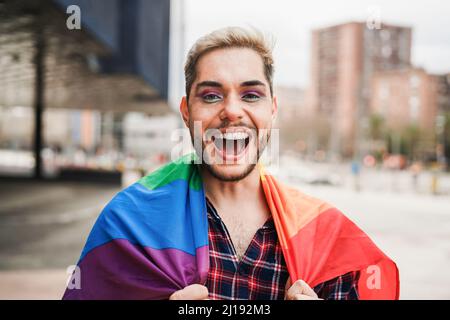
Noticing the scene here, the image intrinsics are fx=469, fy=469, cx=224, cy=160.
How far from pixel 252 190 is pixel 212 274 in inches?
16.7

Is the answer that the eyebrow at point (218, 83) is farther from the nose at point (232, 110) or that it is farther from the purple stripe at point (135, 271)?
the purple stripe at point (135, 271)

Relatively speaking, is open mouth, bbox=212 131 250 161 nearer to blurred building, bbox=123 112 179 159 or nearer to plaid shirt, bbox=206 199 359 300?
plaid shirt, bbox=206 199 359 300

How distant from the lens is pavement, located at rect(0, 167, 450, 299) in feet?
15.1

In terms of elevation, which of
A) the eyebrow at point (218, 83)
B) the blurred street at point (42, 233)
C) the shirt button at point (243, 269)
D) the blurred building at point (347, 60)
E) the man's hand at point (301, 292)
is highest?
the blurred building at point (347, 60)

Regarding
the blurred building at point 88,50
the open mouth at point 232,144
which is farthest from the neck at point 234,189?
the blurred building at point 88,50

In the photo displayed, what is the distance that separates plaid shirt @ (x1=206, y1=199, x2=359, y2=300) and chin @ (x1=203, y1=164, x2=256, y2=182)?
0.19 meters

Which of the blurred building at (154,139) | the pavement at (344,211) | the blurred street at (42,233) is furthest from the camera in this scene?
the blurred building at (154,139)

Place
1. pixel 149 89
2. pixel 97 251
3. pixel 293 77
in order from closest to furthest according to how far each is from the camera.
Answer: pixel 97 251
pixel 293 77
pixel 149 89

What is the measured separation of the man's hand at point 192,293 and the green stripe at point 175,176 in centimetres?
40

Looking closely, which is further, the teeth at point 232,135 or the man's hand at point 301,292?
the teeth at point 232,135

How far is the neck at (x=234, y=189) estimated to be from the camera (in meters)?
2.11

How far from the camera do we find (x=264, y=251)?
2016mm
